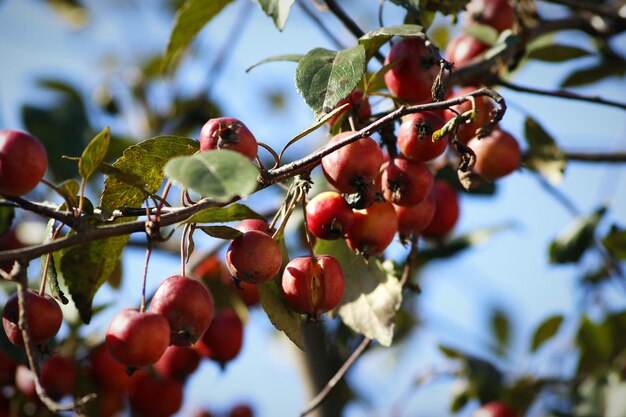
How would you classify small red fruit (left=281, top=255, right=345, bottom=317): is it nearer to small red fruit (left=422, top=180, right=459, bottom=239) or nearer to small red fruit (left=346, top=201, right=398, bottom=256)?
small red fruit (left=346, top=201, right=398, bottom=256)

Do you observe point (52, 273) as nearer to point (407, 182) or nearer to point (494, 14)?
point (407, 182)

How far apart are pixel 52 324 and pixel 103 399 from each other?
3.13ft

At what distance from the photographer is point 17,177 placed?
1.10 meters

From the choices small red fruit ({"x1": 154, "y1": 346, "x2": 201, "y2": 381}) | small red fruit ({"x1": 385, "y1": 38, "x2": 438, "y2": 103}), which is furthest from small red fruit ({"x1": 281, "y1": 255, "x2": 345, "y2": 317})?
small red fruit ({"x1": 154, "y1": 346, "x2": 201, "y2": 381})

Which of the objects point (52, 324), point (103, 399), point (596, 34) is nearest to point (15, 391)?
point (103, 399)

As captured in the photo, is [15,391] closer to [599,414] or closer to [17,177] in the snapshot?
[17,177]

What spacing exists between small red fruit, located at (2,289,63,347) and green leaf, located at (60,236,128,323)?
95 millimetres

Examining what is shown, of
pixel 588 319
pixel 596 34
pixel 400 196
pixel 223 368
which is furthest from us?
pixel 588 319

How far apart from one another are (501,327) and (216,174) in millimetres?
3010

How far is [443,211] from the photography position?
2.16 meters

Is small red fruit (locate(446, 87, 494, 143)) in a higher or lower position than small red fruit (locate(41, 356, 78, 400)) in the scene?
higher

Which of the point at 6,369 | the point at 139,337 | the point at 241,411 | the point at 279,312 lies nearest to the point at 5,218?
the point at 139,337

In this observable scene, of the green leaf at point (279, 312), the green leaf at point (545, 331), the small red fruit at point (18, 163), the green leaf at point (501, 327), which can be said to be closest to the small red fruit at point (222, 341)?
the green leaf at point (279, 312)

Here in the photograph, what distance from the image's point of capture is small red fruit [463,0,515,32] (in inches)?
83.1
